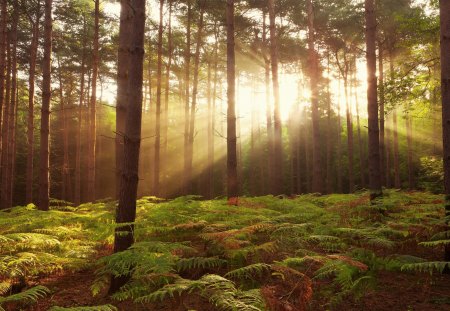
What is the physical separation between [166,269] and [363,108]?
32.9 metres

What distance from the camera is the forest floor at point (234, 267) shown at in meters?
3.70

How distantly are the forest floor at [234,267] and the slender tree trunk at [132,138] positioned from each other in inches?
10.0

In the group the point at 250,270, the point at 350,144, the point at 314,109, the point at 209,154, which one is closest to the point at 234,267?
the point at 250,270

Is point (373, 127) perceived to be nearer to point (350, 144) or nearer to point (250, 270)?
point (250, 270)

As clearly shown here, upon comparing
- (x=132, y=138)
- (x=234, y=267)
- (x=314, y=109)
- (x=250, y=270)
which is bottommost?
(x=234, y=267)

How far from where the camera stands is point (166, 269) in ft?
12.5

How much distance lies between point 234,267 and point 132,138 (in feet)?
8.46

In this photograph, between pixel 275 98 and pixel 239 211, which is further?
pixel 275 98

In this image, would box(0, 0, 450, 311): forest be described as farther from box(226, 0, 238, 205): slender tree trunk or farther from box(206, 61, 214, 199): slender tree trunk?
box(206, 61, 214, 199): slender tree trunk

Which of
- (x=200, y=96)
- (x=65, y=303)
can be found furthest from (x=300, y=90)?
(x=65, y=303)

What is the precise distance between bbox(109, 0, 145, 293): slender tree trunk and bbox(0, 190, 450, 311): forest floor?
25 cm

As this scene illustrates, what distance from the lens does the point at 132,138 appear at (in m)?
5.35

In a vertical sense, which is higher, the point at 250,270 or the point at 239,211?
the point at 239,211

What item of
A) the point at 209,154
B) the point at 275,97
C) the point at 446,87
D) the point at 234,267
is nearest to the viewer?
the point at 234,267
